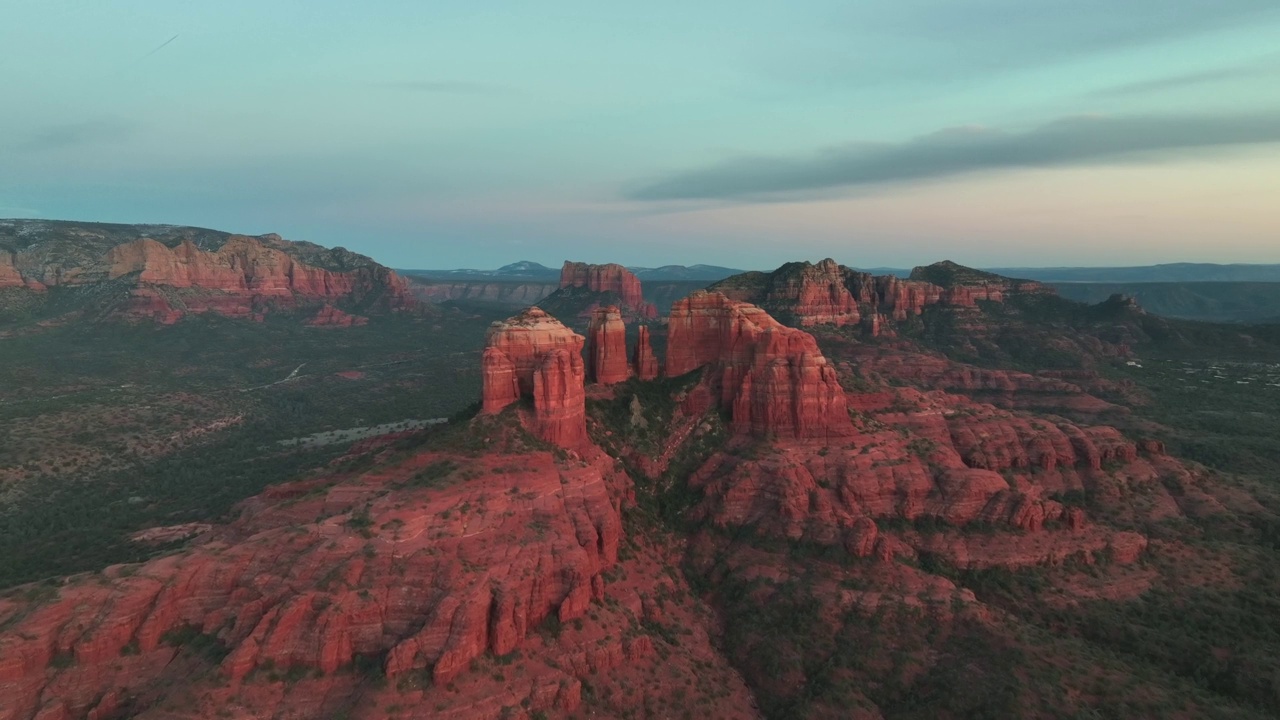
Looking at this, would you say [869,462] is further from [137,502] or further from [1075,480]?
[137,502]

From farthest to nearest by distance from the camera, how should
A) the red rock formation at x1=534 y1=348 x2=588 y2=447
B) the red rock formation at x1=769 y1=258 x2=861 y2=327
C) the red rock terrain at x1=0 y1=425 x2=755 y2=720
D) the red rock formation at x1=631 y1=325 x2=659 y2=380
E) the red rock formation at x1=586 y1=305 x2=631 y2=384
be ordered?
the red rock formation at x1=769 y1=258 x2=861 y2=327, the red rock formation at x1=631 y1=325 x2=659 y2=380, the red rock formation at x1=586 y1=305 x2=631 y2=384, the red rock formation at x1=534 y1=348 x2=588 y2=447, the red rock terrain at x1=0 y1=425 x2=755 y2=720

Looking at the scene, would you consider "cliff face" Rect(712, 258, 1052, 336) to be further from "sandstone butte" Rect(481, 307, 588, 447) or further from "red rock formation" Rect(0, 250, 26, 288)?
"red rock formation" Rect(0, 250, 26, 288)

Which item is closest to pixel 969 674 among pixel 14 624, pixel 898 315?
pixel 14 624

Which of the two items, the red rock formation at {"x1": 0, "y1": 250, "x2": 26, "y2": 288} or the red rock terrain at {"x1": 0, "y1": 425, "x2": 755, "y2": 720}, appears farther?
the red rock formation at {"x1": 0, "y1": 250, "x2": 26, "y2": 288}

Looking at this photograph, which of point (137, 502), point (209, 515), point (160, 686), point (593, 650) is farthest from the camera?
point (137, 502)

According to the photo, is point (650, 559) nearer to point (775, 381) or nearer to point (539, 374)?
point (539, 374)

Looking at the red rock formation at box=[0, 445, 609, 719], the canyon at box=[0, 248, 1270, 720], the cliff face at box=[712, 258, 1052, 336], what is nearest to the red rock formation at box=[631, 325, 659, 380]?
the canyon at box=[0, 248, 1270, 720]
